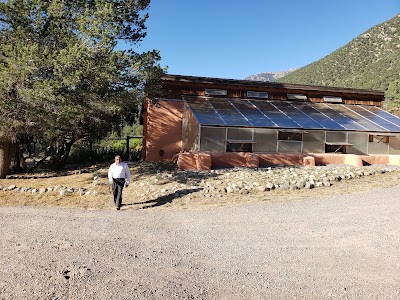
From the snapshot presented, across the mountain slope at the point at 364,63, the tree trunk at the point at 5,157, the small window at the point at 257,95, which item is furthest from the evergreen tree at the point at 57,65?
the mountain slope at the point at 364,63

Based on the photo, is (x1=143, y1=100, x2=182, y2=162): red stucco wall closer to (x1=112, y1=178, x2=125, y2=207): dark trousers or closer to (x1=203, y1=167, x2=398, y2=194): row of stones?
(x1=203, y1=167, x2=398, y2=194): row of stones

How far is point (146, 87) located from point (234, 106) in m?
6.99

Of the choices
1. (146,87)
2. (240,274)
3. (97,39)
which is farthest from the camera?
(146,87)

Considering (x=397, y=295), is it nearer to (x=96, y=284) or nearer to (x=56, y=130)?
(x=96, y=284)

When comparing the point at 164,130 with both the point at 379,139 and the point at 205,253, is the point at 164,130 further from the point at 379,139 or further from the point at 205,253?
the point at 205,253

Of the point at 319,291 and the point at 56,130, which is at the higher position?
the point at 56,130

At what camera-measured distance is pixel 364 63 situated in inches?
2221

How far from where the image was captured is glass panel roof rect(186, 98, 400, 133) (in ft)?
55.2

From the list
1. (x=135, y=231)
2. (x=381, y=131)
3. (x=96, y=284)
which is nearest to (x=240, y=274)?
(x=96, y=284)

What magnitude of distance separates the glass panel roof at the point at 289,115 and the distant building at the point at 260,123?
55mm

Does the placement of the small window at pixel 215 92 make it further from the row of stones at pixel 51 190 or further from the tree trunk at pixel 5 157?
the tree trunk at pixel 5 157

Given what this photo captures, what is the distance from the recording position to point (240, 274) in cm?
457

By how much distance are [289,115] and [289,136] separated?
184 centimetres

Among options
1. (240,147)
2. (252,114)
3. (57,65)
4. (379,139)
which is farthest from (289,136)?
(57,65)
